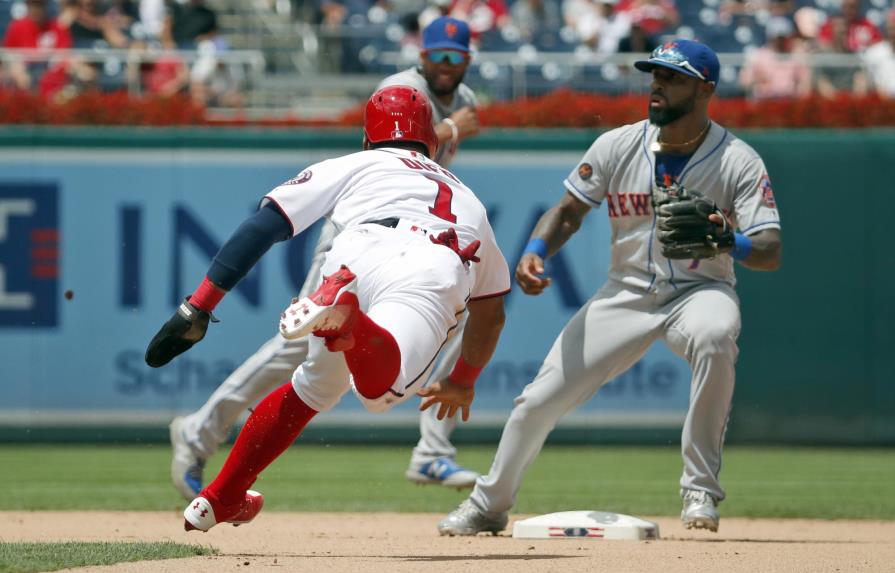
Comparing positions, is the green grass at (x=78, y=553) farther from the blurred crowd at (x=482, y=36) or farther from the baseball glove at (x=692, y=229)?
the blurred crowd at (x=482, y=36)

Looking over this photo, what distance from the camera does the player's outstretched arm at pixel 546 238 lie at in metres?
5.71

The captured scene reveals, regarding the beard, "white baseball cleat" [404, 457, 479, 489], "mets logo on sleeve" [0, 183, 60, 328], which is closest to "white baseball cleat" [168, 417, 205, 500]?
"white baseball cleat" [404, 457, 479, 489]

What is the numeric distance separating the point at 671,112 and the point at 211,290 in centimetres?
220

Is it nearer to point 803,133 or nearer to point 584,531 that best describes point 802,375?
point 803,133

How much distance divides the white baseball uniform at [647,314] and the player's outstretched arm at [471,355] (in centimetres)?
72

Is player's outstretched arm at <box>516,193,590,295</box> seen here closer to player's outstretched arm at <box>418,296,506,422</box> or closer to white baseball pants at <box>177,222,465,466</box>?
player's outstretched arm at <box>418,296,506,422</box>

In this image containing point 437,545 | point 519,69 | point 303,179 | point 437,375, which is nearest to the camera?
point 303,179

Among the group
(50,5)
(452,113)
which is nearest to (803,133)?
(452,113)

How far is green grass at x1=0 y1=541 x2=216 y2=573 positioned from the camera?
177 inches

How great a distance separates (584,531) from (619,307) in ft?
2.99

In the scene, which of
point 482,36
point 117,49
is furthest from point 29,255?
point 482,36

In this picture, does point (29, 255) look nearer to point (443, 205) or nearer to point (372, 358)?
point (443, 205)

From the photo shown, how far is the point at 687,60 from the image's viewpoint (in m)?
5.83

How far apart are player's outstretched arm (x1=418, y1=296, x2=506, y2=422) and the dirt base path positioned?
54 cm
